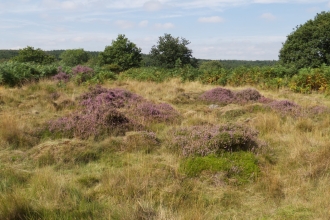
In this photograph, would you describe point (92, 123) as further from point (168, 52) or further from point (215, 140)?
point (168, 52)

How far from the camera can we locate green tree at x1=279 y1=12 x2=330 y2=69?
23.1 metres

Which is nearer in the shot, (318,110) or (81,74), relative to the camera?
(318,110)

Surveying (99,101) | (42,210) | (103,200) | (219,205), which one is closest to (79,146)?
(103,200)

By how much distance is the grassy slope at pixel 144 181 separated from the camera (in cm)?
387

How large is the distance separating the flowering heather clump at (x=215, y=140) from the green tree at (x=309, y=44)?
60.9 feet

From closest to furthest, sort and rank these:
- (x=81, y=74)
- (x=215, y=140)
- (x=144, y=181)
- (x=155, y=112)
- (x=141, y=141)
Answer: (x=144, y=181)
(x=215, y=140)
(x=141, y=141)
(x=155, y=112)
(x=81, y=74)

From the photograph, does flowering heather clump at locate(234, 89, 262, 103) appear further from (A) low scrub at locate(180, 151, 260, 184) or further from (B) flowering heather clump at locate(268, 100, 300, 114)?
(A) low scrub at locate(180, 151, 260, 184)

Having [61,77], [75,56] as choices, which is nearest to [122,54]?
[61,77]

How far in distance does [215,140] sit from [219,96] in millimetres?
6913

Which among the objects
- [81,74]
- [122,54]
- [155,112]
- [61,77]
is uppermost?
[122,54]

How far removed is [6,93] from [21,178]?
8.17 meters

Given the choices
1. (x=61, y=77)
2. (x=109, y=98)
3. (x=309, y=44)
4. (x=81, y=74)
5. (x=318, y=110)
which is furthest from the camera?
(x=309, y=44)

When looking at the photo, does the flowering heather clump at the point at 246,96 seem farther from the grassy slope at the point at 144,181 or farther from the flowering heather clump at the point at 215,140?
the flowering heather clump at the point at 215,140

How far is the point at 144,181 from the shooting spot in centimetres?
467
